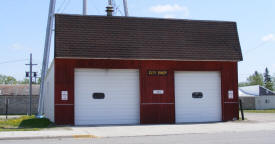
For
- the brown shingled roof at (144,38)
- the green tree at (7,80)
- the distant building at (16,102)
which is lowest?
the distant building at (16,102)

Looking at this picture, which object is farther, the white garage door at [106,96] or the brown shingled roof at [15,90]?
the brown shingled roof at [15,90]

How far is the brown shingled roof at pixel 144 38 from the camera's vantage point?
69.8 ft

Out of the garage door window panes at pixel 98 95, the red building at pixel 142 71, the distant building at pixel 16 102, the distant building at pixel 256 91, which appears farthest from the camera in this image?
the distant building at pixel 256 91

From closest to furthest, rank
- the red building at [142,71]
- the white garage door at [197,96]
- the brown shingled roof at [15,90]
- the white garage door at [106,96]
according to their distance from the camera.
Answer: the red building at [142,71] → the white garage door at [106,96] → the white garage door at [197,96] → the brown shingled roof at [15,90]

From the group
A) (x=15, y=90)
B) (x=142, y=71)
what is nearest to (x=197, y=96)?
(x=142, y=71)

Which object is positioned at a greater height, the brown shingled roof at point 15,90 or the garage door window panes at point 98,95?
the brown shingled roof at point 15,90

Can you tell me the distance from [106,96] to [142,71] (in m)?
2.32

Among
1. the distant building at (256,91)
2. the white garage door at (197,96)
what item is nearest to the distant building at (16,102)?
the distant building at (256,91)

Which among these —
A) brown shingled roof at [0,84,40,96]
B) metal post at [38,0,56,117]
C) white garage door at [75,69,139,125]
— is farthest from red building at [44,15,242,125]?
brown shingled roof at [0,84,40,96]

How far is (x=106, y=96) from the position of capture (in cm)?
2178

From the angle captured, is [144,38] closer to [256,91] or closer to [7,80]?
[256,91]

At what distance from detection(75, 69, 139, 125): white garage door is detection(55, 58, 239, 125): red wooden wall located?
357 millimetres

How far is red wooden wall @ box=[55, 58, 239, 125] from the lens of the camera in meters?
21.0

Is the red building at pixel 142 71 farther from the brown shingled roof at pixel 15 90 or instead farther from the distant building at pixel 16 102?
the brown shingled roof at pixel 15 90
